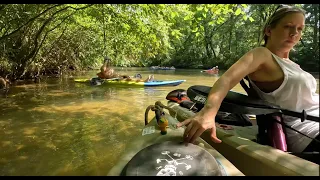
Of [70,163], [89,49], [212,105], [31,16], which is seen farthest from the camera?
[89,49]

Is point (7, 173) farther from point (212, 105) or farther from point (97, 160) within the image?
point (212, 105)

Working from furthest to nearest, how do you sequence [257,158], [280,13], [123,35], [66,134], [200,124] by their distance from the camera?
[123,35], [66,134], [257,158], [280,13], [200,124]

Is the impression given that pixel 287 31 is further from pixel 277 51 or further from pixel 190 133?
pixel 190 133

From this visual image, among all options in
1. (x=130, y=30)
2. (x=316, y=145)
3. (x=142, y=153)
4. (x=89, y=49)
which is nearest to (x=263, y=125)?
(x=316, y=145)

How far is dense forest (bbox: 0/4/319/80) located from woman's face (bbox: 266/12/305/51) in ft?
0.79

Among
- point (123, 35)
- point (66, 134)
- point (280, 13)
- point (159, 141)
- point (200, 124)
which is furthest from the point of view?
point (123, 35)

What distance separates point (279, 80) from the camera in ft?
4.85

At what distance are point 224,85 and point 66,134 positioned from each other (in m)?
3.61

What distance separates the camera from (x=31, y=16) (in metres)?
8.03

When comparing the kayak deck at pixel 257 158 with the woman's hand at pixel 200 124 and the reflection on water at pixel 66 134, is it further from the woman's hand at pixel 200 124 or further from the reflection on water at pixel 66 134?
the reflection on water at pixel 66 134

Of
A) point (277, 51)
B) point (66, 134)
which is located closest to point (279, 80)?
point (277, 51)

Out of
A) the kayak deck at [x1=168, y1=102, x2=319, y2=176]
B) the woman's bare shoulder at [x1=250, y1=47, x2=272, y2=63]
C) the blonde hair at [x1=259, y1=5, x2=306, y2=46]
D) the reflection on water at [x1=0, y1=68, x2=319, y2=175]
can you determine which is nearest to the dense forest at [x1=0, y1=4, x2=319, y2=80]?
the blonde hair at [x1=259, y1=5, x2=306, y2=46]

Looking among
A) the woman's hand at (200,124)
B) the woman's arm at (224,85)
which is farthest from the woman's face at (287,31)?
the woman's hand at (200,124)
